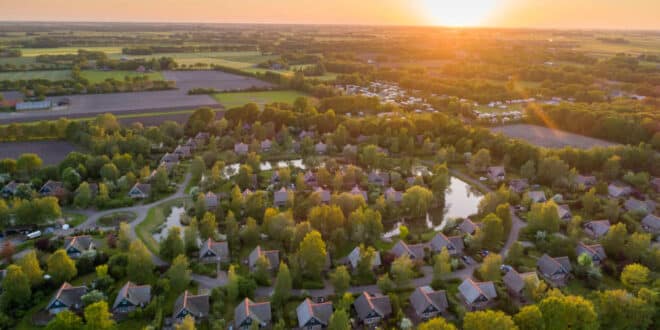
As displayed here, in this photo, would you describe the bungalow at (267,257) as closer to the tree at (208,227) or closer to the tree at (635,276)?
the tree at (208,227)

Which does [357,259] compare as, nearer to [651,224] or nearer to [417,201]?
[417,201]

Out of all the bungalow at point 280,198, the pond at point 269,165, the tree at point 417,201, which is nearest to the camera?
the tree at point 417,201

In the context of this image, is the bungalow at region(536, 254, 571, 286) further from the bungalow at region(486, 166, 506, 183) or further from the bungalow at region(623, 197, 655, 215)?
the bungalow at region(486, 166, 506, 183)

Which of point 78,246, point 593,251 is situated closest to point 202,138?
point 78,246

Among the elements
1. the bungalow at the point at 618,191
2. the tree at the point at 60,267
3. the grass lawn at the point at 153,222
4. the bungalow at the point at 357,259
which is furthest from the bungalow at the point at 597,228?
the tree at the point at 60,267

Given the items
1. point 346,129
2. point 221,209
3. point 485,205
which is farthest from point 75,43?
point 485,205

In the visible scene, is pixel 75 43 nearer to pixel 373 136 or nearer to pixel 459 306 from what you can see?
pixel 373 136

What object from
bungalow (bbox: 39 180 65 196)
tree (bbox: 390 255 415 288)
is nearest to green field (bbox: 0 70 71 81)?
bungalow (bbox: 39 180 65 196)
